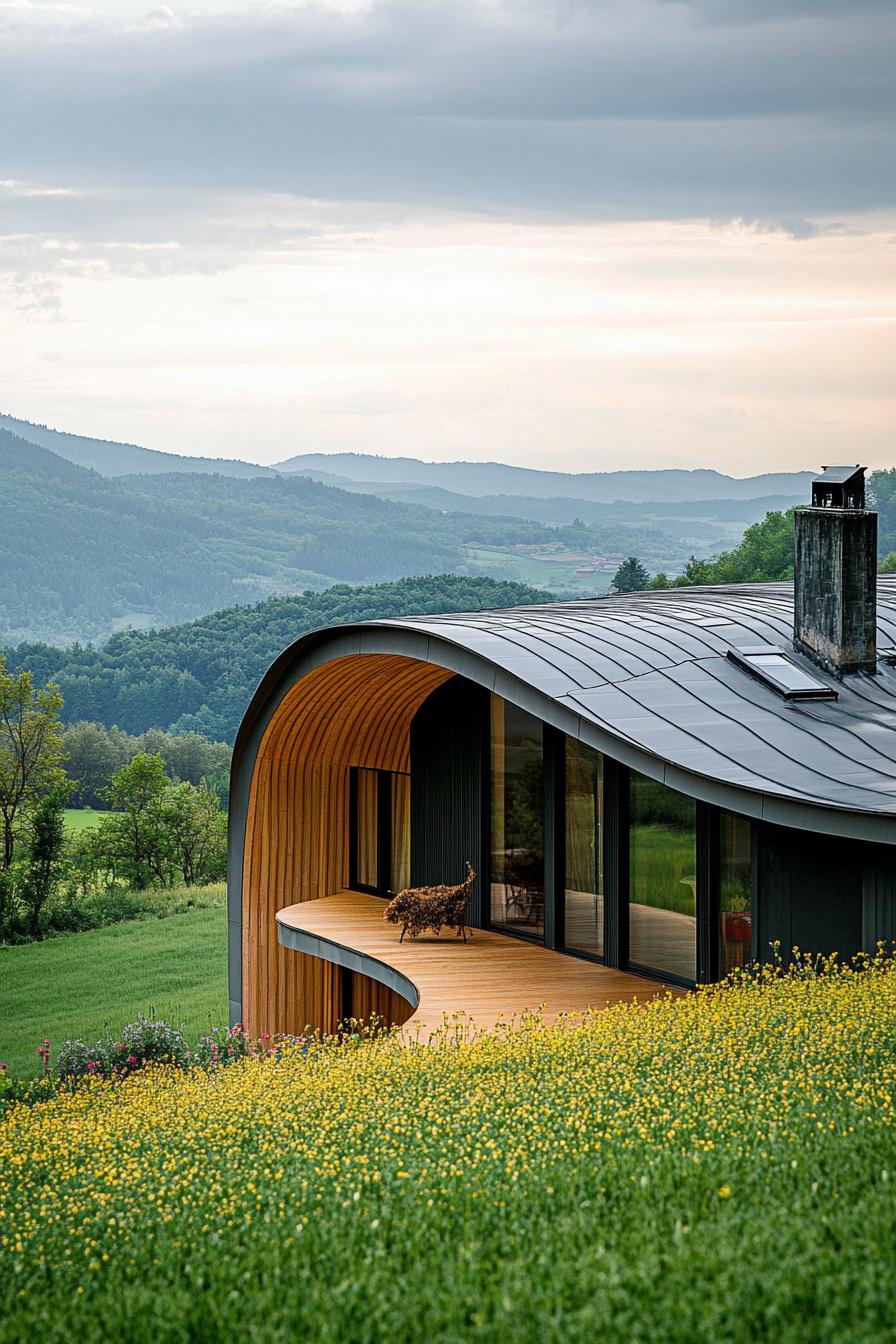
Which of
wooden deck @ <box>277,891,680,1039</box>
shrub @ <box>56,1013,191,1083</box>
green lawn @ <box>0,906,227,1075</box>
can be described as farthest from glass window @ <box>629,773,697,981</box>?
green lawn @ <box>0,906,227,1075</box>

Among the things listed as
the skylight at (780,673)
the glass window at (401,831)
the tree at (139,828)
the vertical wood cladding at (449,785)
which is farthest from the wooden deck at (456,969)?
the tree at (139,828)

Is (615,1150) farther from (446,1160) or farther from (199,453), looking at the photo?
(199,453)

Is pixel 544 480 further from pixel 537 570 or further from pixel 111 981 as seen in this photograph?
pixel 111 981

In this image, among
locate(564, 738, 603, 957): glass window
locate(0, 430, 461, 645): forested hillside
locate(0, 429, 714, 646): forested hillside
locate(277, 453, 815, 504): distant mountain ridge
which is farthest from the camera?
locate(277, 453, 815, 504): distant mountain ridge

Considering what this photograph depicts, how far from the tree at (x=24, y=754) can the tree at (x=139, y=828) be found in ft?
6.23

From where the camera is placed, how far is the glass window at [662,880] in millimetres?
13742

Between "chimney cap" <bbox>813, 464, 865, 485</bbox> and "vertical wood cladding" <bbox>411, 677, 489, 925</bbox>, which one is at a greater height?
"chimney cap" <bbox>813, 464, 865, 485</bbox>

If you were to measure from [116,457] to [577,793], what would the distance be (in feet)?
387

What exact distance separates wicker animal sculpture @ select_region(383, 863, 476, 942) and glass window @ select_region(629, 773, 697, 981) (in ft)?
8.69

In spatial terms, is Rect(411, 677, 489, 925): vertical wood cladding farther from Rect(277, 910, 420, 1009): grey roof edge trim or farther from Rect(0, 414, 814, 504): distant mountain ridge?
Rect(0, 414, 814, 504): distant mountain ridge

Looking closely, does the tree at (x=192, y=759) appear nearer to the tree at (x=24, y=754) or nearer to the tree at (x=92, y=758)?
the tree at (x=92, y=758)

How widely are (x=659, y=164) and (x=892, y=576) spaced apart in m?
45.6

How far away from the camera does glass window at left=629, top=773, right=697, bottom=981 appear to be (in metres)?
13.7

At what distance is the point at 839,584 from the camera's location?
14938 mm
